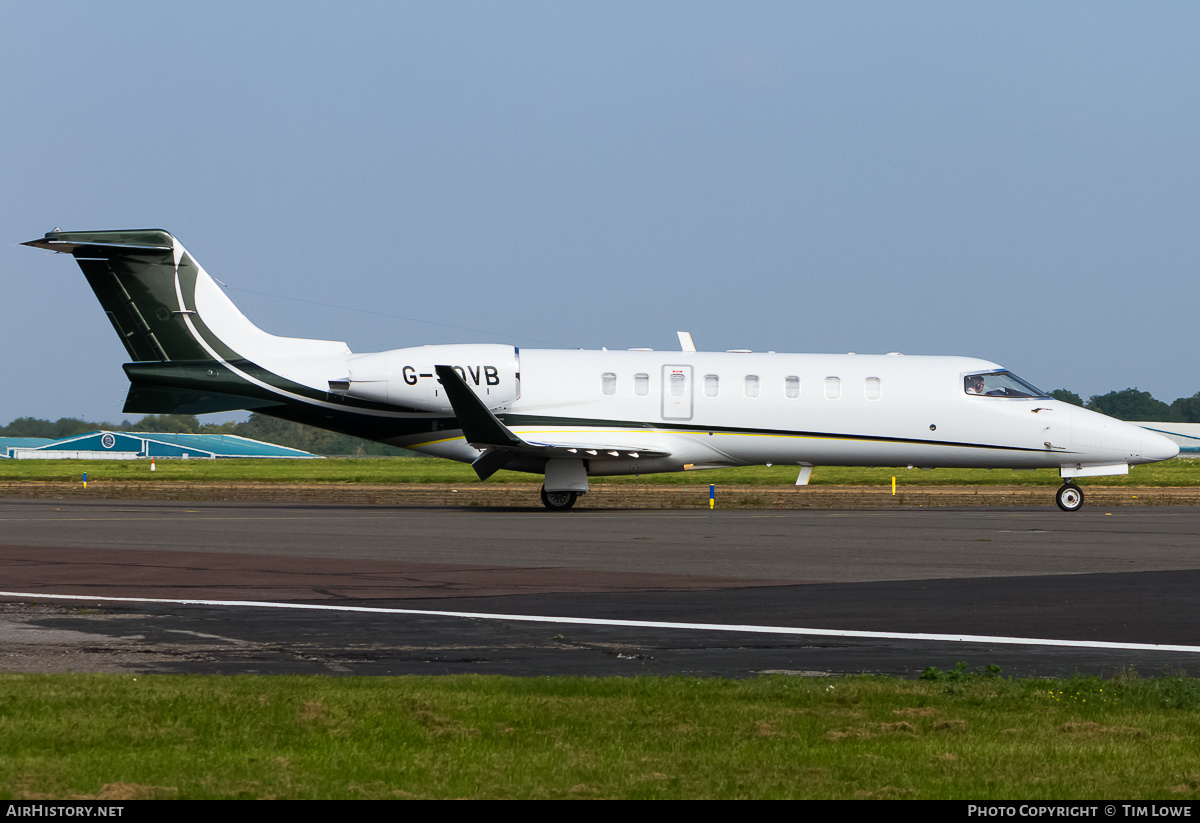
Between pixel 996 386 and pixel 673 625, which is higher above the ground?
pixel 996 386

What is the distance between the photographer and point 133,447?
110 m

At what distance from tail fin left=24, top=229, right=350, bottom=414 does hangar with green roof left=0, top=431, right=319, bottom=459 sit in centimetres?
7748

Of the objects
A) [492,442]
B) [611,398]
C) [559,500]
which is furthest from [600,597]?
[559,500]

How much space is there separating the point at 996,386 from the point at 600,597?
1834 centimetres

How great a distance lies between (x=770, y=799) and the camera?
5.08 meters

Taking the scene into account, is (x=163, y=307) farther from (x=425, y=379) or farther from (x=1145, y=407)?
(x=1145, y=407)

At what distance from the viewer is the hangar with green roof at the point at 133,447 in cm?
10550

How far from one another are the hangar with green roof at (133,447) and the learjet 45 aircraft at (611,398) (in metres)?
77.7

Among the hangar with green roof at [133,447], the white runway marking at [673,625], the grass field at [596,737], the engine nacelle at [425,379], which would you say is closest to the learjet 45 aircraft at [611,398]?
the engine nacelle at [425,379]

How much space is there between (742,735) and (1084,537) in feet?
52.0

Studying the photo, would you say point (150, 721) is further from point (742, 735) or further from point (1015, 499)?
point (1015, 499)

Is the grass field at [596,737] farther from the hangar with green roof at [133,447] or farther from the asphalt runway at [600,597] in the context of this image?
the hangar with green roof at [133,447]

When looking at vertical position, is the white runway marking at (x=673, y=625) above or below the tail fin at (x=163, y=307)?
below

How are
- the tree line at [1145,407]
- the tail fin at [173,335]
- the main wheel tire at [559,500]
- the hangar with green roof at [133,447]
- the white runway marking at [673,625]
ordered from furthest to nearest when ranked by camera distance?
the tree line at [1145,407]
the hangar with green roof at [133,447]
the tail fin at [173,335]
the main wheel tire at [559,500]
the white runway marking at [673,625]
